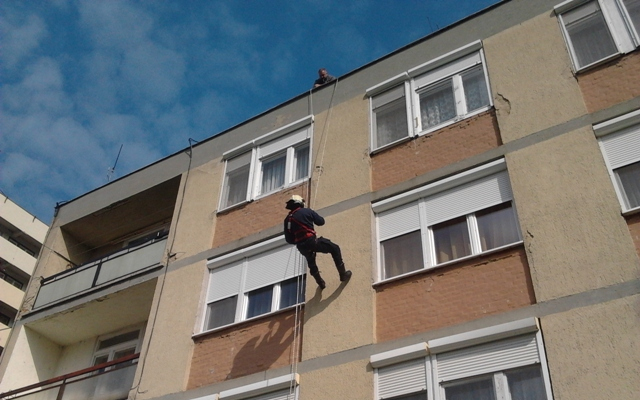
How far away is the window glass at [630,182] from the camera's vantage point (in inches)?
340

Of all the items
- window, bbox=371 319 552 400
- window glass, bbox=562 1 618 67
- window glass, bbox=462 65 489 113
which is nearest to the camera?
window, bbox=371 319 552 400

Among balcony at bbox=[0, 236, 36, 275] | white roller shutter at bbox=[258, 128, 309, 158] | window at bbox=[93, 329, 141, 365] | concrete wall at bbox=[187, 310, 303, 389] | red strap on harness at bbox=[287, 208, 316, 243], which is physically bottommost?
concrete wall at bbox=[187, 310, 303, 389]

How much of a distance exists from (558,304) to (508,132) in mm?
3265

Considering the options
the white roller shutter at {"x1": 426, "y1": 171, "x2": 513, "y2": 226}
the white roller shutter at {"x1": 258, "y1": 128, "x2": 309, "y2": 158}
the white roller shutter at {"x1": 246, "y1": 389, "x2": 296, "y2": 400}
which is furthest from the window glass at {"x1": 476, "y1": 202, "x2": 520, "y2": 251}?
the white roller shutter at {"x1": 258, "y1": 128, "x2": 309, "y2": 158}

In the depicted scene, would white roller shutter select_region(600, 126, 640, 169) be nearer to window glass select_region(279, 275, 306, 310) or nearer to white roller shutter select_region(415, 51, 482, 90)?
white roller shutter select_region(415, 51, 482, 90)

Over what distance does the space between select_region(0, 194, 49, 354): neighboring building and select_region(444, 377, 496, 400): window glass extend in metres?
30.2

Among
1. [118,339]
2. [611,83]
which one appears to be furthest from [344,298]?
[118,339]

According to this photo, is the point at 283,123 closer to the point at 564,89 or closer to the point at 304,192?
the point at 304,192

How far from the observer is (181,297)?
487 inches

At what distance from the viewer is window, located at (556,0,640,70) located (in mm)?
10352

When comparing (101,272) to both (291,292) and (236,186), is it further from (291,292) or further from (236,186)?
(291,292)

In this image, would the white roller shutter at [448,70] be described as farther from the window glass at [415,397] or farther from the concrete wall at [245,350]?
the window glass at [415,397]

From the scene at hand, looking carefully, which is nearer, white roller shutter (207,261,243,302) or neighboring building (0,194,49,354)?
white roller shutter (207,261,243,302)

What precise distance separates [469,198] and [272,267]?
3.80m
